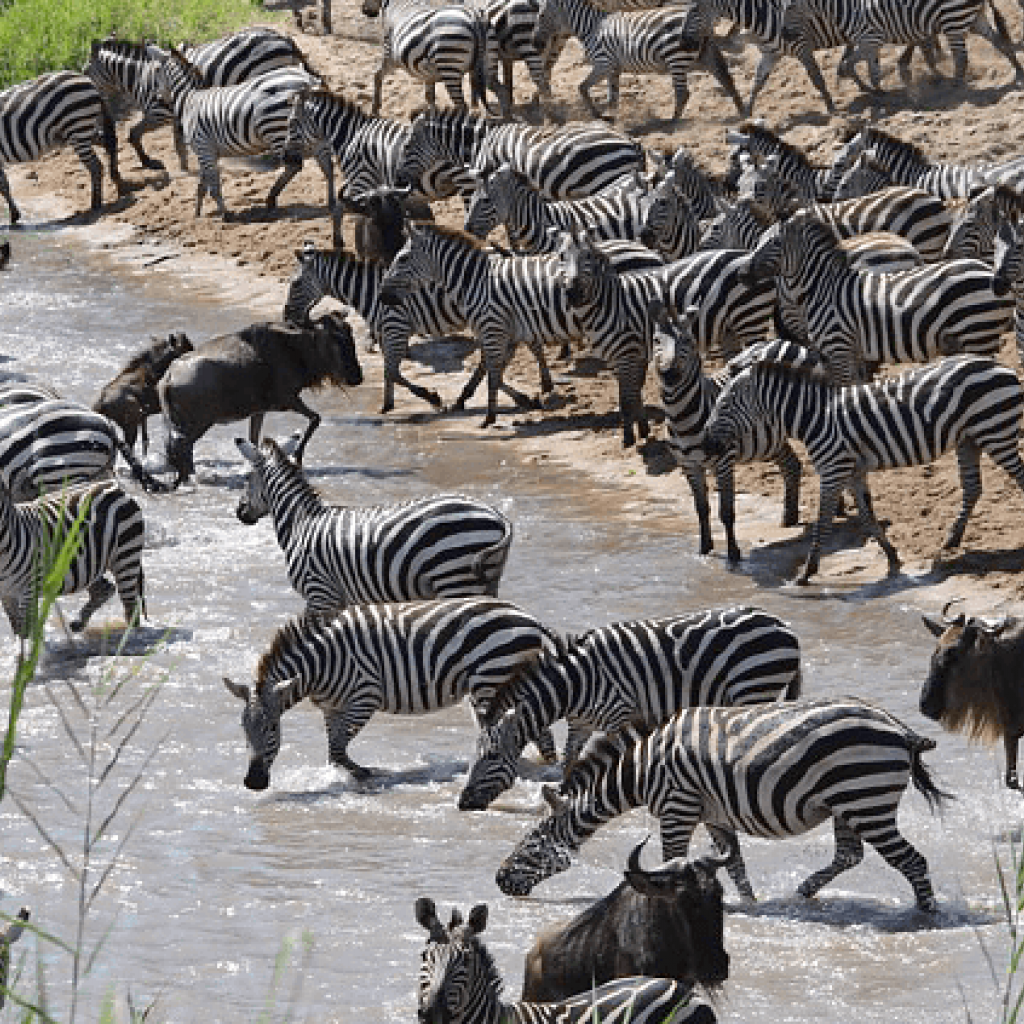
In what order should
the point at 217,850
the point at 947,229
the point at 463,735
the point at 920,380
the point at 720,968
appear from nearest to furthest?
the point at 720,968 < the point at 217,850 < the point at 463,735 < the point at 920,380 < the point at 947,229

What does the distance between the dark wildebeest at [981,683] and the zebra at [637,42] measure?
1398cm

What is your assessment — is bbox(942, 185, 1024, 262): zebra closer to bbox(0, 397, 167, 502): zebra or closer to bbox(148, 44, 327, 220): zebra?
bbox(0, 397, 167, 502): zebra

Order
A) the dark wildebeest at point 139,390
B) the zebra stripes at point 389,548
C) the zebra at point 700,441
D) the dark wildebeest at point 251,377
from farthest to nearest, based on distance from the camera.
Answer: the dark wildebeest at point 139,390 → the dark wildebeest at point 251,377 → the zebra at point 700,441 → the zebra stripes at point 389,548

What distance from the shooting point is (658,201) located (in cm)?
1889

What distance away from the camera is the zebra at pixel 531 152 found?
21.0 meters

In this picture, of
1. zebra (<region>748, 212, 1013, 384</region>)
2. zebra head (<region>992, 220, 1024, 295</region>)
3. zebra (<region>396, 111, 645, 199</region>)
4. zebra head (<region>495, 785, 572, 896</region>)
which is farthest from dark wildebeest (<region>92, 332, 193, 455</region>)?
zebra head (<region>495, 785, 572, 896</region>)

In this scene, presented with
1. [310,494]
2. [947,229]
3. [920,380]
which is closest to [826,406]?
[920,380]

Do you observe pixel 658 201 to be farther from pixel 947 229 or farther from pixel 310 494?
pixel 310 494

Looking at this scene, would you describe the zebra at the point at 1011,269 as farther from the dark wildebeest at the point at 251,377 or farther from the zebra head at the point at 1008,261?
the dark wildebeest at the point at 251,377

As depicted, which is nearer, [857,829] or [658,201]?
[857,829]

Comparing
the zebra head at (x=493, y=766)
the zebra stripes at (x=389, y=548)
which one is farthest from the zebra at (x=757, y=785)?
the zebra stripes at (x=389, y=548)

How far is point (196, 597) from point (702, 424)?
303 cm

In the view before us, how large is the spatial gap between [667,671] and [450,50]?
48.0 ft

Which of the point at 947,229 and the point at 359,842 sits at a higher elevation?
the point at 947,229
